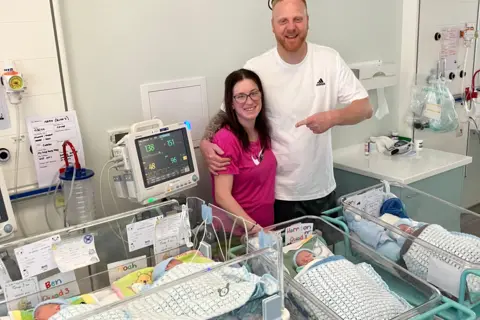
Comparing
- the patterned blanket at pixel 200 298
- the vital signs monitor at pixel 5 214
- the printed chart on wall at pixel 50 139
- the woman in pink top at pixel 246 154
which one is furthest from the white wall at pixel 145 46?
the patterned blanket at pixel 200 298

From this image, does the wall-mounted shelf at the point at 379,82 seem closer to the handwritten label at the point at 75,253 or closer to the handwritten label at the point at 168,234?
the handwritten label at the point at 168,234

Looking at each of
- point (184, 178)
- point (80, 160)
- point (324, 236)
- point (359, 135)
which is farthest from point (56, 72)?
point (359, 135)

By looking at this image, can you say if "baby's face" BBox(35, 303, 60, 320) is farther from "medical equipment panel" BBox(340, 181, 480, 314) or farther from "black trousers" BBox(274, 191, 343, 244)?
"black trousers" BBox(274, 191, 343, 244)

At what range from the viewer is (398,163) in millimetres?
2953

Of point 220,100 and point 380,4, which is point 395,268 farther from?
point 380,4

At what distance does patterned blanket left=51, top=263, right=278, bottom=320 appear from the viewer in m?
1.20

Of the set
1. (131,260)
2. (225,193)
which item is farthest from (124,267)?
(225,193)

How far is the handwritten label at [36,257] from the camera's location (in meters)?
1.51

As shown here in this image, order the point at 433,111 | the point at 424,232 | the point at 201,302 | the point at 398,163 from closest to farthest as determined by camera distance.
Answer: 1. the point at 201,302
2. the point at 424,232
3. the point at 398,163
4. the point at 433,111

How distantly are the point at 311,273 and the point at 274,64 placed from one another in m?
1.12

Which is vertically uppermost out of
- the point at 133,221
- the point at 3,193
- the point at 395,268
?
the point at 3,193

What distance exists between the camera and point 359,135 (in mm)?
3311

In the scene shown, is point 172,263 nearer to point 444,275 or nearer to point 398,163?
point 444,275

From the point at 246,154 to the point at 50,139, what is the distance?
2.79 ft
